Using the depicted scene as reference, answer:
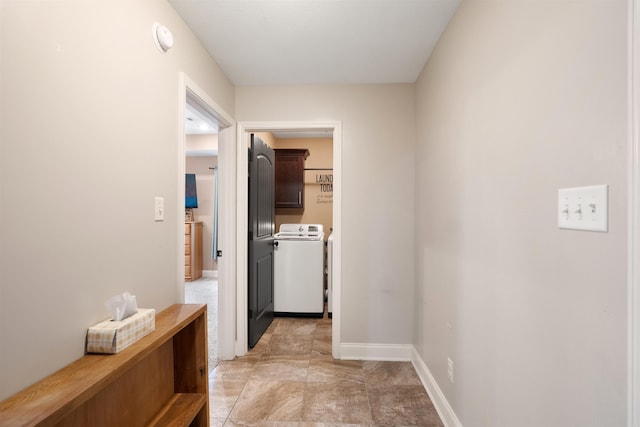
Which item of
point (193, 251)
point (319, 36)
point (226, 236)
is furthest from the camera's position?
point (193, 251)

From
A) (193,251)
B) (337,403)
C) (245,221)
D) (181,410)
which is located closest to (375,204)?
(245,221)

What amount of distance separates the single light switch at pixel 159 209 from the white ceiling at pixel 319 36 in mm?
1083

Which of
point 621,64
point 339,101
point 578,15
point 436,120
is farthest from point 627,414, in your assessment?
point 339,101

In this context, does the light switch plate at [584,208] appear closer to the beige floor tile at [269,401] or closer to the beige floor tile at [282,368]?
the beige floor tile at [269,401]

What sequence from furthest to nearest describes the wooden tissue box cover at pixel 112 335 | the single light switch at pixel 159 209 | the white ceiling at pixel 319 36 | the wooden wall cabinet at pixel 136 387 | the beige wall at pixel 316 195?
the beige wall at pixel 316 195 < the white ceiling at pixel 319 36 < the single light switch at pixel 159 209 < the wooden tissue box cover at pixel 112 335 < the wooden wall cabinet at pixel 136 387

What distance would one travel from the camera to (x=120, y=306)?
3.55ft

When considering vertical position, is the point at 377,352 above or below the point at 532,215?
below

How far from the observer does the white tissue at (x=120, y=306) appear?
1.07 m

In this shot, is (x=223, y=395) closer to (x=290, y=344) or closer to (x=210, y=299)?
(x=290, y=344)

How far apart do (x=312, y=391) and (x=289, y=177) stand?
9.45 feet

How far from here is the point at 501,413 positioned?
1.18 m

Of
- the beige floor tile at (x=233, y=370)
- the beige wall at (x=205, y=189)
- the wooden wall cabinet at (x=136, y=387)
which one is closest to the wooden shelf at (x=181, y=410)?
the wooden wall cabinet at (x=136, y=387)

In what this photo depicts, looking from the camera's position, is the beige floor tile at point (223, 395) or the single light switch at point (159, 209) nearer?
the single light switch at point (159, 209)

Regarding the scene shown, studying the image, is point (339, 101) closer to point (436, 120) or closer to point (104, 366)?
point (436, 120)
